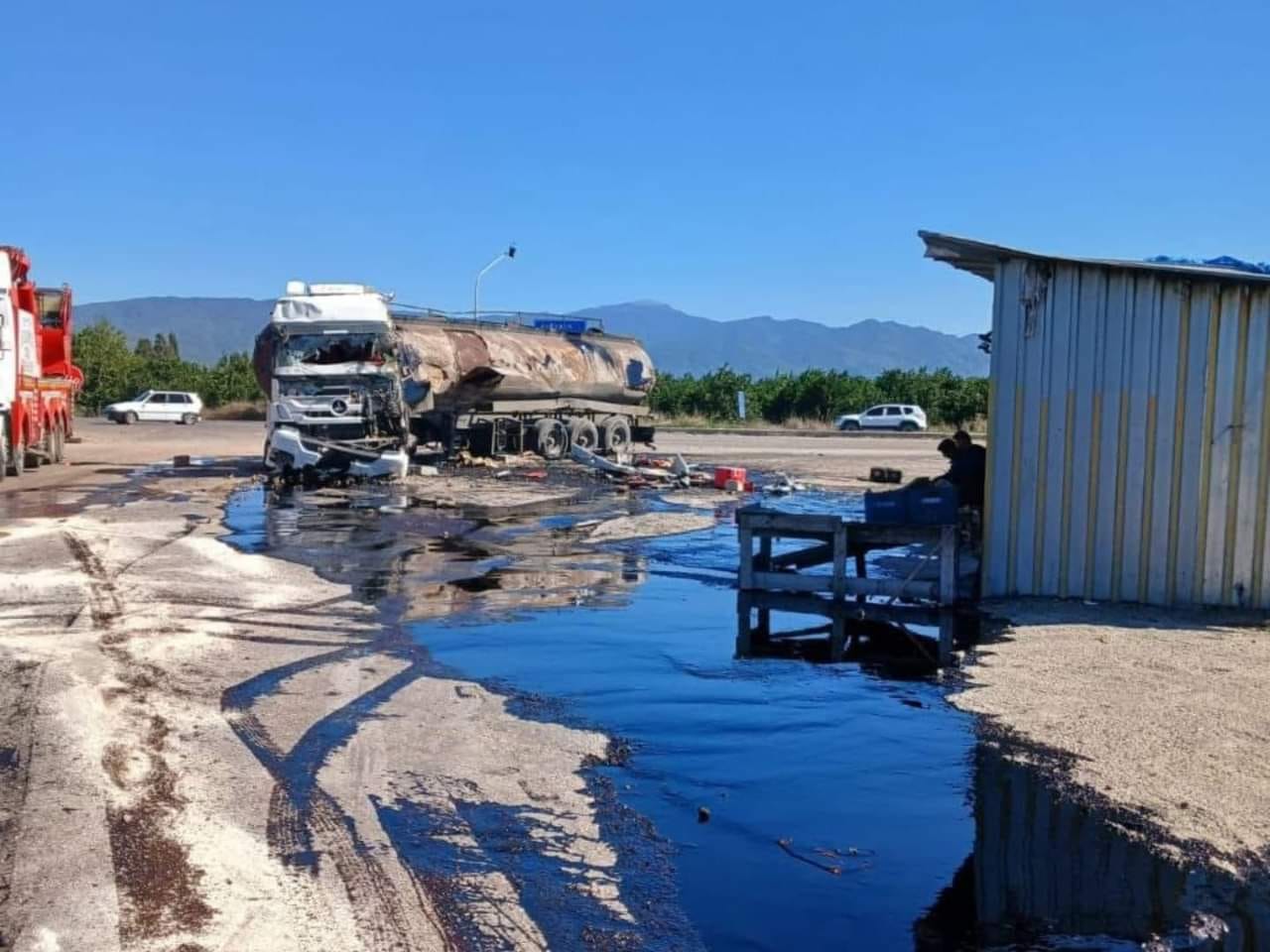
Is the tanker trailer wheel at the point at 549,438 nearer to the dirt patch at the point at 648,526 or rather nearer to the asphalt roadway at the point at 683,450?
the asphalt roadway at the point at 683,450

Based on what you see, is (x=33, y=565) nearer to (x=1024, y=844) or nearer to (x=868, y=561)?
(x=868, y=561)

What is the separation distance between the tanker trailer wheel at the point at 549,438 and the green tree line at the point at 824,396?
1320 inches

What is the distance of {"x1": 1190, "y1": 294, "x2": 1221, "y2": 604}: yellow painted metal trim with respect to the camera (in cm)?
1114

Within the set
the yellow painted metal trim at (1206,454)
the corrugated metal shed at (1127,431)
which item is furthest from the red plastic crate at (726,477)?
the yellow painted metal trim at (1206,454)

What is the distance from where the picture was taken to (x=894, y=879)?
5375 mm

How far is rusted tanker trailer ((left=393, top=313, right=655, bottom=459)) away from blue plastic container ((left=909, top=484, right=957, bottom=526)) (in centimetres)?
1538

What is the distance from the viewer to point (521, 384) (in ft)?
101

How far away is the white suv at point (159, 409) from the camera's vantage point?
177 feet

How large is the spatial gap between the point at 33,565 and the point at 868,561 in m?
9.35

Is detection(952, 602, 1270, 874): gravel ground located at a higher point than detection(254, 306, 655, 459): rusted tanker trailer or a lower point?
lower

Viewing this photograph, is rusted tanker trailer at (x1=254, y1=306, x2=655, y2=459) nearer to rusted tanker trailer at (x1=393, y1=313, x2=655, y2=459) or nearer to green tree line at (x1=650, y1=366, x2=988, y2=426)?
rusted tanker trailer at (x1=393, y1=313, x2=655, y2=459)

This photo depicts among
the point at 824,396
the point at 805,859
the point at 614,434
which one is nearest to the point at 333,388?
the point at 614,434

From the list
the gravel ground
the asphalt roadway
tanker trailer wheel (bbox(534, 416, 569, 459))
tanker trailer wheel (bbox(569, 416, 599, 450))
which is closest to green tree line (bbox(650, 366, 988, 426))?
the asphalt roadway

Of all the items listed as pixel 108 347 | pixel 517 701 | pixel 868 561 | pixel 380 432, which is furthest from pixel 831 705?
pixel 108 347
